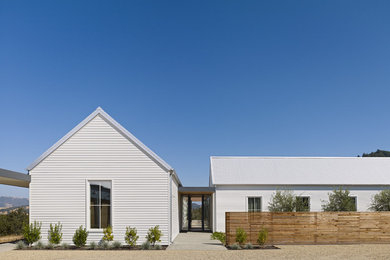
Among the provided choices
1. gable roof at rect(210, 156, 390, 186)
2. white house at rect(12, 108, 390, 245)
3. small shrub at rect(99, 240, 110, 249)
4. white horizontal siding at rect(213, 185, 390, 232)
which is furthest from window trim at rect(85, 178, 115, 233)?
white horizontal siding at rect(213, 185, 390, 232)

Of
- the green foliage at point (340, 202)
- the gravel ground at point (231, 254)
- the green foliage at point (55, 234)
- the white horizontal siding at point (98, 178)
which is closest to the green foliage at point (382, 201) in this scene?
the green foliage at point (340, 202)

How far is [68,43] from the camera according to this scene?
2017 cm

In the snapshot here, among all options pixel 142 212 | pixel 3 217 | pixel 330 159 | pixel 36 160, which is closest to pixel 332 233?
pixel 142 212

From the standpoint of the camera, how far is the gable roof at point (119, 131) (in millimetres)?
17484

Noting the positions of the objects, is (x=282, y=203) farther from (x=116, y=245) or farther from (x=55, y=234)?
(x=55, y=234)

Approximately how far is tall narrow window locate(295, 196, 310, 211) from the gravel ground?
6253 millimetres

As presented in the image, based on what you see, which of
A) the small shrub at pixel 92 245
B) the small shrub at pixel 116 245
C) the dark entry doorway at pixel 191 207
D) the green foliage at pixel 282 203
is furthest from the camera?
the dark entry doorway at pixel 191 207

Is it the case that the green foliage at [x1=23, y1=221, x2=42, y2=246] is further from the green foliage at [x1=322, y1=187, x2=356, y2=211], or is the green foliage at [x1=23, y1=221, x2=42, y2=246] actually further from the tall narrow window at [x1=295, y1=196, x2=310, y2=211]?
the green foliage at [x1=322, y1=187, x2=356, y2=211]

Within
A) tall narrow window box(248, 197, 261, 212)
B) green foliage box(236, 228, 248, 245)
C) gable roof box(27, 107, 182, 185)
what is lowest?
green foliage box(236, 228, 248, 245)

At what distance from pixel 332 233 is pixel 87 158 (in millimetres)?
11217


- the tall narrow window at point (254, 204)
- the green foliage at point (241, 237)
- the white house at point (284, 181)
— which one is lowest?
the green foliage at point (241, 237)

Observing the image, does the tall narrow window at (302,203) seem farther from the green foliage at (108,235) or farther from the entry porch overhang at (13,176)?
the entry porch overhang at (13,176)

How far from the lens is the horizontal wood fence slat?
1728 centimetres

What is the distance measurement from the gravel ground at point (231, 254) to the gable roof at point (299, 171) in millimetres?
8595
